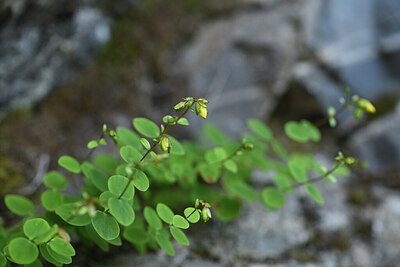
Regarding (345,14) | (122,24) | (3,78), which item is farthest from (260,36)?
→ (3,78)

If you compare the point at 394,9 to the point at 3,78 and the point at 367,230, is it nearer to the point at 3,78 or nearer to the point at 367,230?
the point at 367,230

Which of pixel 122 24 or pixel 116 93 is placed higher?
pixel 122 24

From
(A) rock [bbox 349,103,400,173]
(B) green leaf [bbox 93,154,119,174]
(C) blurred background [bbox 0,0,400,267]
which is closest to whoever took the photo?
(B) green leaf [bbox 93,154,119,174]

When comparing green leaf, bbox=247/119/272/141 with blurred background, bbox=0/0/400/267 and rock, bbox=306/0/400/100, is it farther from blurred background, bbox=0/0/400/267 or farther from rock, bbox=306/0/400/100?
rock, bbox=306/0/400/100

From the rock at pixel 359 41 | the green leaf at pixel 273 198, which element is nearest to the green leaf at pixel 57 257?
the green leaf at pixel 273 198

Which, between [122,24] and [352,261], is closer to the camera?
[352,261]

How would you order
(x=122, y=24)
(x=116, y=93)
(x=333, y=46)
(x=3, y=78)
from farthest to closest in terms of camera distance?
(x=333, y=46) < (x=122, y=24) < (x=116, y=93) < (x=3, y=78)

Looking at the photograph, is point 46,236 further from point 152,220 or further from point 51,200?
point 152,220

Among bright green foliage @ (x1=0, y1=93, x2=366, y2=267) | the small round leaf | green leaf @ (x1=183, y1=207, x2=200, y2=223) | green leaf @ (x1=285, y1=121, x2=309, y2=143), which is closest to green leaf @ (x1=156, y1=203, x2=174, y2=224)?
bright green foliage @ (x1=0, y1=93, x2=366, y2=267)
